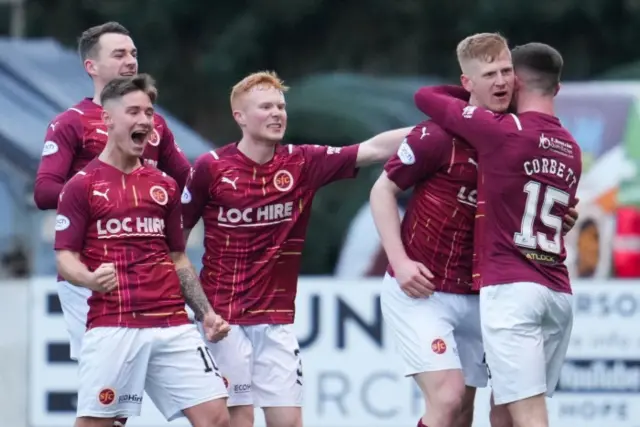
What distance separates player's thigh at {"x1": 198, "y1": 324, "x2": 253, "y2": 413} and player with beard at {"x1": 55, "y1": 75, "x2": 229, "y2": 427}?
1.51ft

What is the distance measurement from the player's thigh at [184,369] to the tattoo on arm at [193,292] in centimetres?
20

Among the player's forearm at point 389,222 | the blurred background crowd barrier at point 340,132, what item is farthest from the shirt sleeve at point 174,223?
the blurred background crowd barrier at point 340,132

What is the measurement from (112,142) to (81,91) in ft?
26.8

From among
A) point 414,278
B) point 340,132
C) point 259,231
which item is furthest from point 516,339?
point 340,132

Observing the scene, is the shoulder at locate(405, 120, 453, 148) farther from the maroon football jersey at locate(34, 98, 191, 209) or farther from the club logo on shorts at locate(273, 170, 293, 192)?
the maroon football jersey at locate(34, 98, 191, 209)

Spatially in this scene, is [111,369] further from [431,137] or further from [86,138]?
[431,137]

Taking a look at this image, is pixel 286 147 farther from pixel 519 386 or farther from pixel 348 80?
pixel 348 80

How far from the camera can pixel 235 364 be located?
26.1ft

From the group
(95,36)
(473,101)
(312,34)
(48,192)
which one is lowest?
(48,192)

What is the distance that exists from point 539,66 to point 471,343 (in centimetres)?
143

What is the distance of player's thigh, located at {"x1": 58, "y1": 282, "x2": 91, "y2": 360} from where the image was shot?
8.05 m

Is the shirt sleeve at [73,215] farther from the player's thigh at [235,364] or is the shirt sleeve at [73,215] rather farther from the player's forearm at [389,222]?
the player's forearm at [389,222]

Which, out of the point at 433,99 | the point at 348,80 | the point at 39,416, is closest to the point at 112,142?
the point at 433,99

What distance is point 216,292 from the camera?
8.01 metres
